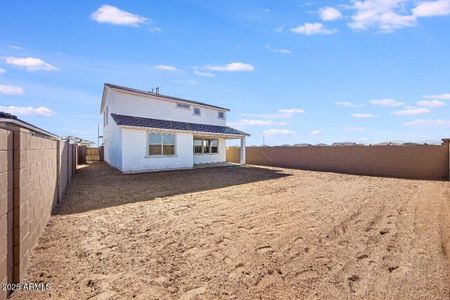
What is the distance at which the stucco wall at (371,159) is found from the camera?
15164 millimetres

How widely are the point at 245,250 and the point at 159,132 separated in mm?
13346

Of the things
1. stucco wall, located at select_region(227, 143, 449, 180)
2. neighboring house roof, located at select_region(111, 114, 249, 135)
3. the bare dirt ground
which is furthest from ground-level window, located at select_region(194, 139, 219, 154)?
the bare dirt ground

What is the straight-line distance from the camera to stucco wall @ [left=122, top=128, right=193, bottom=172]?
50.2ft

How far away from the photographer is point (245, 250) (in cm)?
448

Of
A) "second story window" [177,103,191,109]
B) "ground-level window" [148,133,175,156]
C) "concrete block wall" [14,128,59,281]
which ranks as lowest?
"concrete block wall" [14,128,59,281]

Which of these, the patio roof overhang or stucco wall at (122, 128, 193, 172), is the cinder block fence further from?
the patio roof overhang

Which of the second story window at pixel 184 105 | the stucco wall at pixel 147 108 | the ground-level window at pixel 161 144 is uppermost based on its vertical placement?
the second story window at pixel 184 105

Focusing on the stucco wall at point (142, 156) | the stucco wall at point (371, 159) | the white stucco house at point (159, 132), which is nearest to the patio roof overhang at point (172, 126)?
the white stucco house at point (159, 132)

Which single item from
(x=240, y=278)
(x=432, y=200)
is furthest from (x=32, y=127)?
(x=432, y=200)

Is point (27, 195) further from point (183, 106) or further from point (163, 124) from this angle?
point (183, 106)

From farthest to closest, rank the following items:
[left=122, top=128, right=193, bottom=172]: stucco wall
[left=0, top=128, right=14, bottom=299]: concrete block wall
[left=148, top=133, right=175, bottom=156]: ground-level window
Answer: [left=148, top=133, right=175, bottom=156]: ground-level window → [left=122, top=128, right=193, bottom=172]: stucco wall → [left=0, top=128, right=14, bottom=299]: concrete block wall

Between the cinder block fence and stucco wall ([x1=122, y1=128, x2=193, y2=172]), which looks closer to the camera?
the cinder block fence

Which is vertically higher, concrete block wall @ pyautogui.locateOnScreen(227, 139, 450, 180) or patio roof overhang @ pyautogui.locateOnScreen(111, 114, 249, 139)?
patio roof overhang @ pyautogui.locateOnScreen(111, 114, 249, 139)

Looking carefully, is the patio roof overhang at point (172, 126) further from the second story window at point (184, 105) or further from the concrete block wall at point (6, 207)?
the concrete block wall at point (6, 207)
